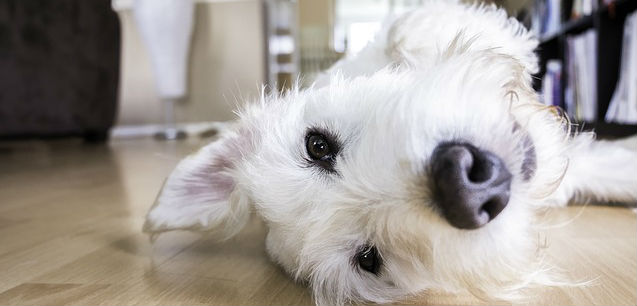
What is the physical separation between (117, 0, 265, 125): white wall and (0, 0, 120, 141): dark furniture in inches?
44.7

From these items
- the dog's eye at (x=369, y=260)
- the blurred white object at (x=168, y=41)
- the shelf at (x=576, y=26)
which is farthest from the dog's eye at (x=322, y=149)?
the blurred white object at (x=168, y=41)

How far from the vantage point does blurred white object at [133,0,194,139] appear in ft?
16.1

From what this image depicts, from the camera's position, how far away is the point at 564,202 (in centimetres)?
Result: 151

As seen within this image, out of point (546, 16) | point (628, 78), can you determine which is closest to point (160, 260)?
point (628, 78)

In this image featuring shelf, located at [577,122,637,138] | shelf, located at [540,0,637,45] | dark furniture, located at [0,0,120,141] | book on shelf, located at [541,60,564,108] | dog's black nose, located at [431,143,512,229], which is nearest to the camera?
dog's black nose, located at [431,143,512,229]

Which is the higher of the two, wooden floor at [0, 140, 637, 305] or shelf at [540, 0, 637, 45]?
shelf at [540, 0, 637, 45]

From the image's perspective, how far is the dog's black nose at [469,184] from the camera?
0.73m

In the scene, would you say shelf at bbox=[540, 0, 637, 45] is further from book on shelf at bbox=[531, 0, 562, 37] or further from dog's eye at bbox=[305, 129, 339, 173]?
dog's eye at bbox=[305, 129, 339, 173]

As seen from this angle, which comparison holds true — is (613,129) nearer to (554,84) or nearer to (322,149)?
(554,84)

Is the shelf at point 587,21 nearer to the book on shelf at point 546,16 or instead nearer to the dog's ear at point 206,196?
the book on shelf at point 546,16

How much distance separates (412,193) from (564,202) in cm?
91

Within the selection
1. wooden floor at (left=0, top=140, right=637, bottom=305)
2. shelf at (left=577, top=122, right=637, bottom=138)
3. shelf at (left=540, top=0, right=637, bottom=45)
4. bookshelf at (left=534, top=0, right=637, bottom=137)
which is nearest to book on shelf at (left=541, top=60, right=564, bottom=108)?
shelf at (left=540, top=0, right=637, bottom=45)

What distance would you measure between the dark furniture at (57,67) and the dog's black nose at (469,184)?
11.9ft

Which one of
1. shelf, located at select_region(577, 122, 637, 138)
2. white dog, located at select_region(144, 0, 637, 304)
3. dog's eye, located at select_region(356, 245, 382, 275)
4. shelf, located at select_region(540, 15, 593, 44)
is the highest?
shelf, located at select_region(540, 15, 593, 44)
